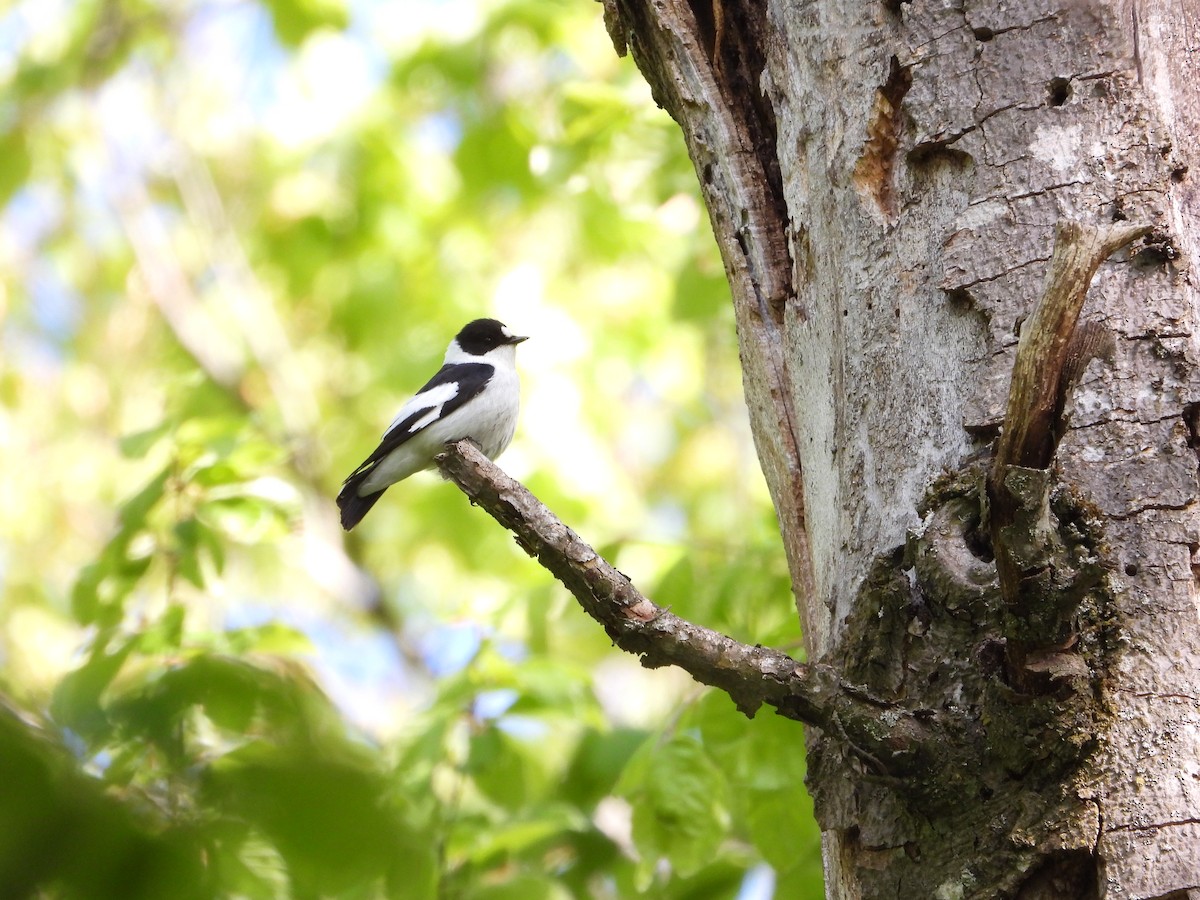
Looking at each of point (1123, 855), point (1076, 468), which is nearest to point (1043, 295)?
point (1076, 468)

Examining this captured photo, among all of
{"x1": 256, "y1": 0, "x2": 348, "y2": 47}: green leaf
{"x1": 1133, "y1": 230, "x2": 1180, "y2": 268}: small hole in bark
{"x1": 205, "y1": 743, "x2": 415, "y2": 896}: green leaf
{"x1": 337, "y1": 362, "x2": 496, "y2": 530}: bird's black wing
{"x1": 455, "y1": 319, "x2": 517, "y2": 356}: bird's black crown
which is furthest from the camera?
{"x1": 256, "y1": 0, "x2": 348, "y2": 47}: green leaf

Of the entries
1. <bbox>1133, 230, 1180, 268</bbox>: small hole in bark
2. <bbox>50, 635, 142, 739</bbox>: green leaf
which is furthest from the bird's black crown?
<bbox>50, 635, 142, 739</bbox>: green leaf

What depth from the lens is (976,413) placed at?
1994mm

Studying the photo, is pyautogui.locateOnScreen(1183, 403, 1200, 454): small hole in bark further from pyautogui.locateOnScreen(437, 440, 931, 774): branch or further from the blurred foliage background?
the blurred foliage background

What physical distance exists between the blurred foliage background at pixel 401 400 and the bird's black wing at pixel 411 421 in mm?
470

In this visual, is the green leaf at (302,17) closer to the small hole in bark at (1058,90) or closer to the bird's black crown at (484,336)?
the bird's black crown at (484,336)

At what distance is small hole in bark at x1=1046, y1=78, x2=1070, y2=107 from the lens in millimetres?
2117

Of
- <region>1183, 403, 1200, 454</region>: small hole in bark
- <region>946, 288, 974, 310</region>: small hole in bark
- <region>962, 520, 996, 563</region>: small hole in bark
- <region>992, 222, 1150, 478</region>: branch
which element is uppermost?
<region>946, 288, 974, 310</region>: small hole in bark

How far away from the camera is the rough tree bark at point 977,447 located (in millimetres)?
1679

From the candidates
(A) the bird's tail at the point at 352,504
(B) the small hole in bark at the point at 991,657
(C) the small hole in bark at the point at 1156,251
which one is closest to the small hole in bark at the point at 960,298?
(C) the small hole in bark at the point at 1156,251

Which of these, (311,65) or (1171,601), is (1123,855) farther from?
(311,65)

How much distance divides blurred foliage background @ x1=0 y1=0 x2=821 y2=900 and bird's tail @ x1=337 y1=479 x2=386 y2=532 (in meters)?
0.45

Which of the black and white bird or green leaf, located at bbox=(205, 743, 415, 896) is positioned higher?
the black and white bird

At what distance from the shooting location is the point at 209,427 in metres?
4.53
